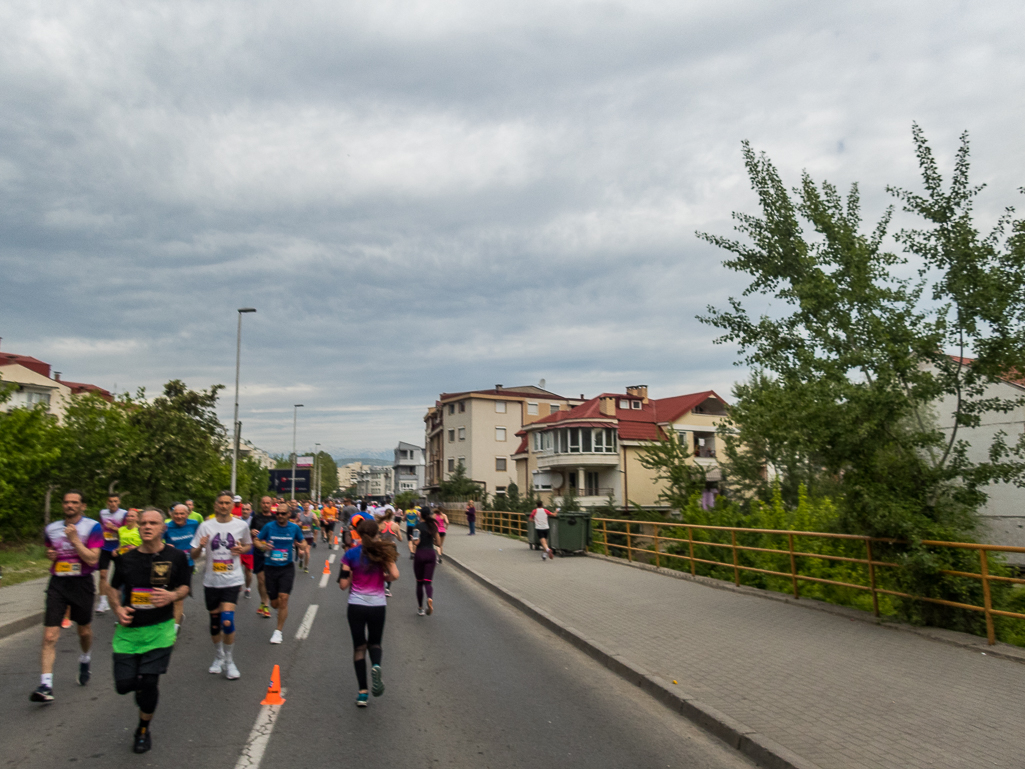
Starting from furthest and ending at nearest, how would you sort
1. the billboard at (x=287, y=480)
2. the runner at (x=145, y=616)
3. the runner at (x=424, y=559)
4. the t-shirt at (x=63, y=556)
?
the billboard at (x=287, y=480), the runner at (x=424, y=559), the t-shirt at (x=63, y=556), the runner at (x=145, y=616)

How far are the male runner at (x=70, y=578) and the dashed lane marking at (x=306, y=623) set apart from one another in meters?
2.95

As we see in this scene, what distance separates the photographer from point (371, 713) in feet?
20.5

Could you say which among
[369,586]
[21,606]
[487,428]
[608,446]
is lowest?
[21,606]

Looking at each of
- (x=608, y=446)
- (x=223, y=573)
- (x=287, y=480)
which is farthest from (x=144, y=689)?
(x=608, y=446)

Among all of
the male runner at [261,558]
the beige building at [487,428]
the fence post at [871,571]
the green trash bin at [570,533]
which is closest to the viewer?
the fence post at [871,571]

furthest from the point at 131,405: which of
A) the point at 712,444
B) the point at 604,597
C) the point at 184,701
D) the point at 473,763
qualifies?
the point at 712,444

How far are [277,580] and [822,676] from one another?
20.5 ft

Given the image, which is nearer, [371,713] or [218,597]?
[371,713]

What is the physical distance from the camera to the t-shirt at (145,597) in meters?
5.16

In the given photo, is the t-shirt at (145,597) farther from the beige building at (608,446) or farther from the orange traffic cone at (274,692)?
the beige building at (608,446)

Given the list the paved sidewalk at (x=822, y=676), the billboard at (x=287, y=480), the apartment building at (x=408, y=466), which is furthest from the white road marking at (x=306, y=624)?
the apartment building at (x=408, y=466)

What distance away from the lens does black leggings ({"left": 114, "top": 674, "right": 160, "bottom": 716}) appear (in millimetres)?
5105

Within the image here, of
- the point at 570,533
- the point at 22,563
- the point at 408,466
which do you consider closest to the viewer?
the point at 22,563

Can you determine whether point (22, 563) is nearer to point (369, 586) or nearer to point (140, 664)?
point (369, 586)
